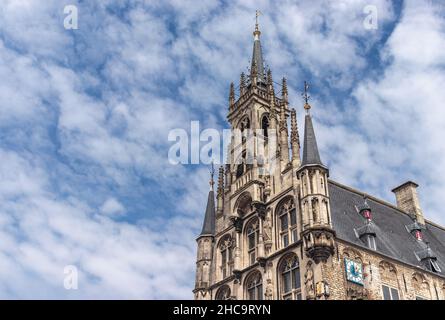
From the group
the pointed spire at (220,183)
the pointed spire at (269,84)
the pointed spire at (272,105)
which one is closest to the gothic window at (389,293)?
the pointed spire at (272,105)

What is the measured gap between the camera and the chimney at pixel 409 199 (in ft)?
149

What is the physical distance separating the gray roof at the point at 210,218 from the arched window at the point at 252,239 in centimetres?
468

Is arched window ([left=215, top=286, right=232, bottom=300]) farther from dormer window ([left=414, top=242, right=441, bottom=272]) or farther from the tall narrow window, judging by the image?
dormer window ([left=414, top=242, right=441, bottom=272])

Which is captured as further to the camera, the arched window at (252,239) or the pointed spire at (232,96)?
the pointed spire at (232,96)

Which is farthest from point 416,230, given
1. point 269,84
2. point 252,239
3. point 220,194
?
point 269,84

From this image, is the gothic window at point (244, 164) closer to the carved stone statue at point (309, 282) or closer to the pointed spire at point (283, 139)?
the pointed spire at point (283, 139)

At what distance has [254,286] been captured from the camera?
120 ft

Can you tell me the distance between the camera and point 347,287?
3108 centimetres

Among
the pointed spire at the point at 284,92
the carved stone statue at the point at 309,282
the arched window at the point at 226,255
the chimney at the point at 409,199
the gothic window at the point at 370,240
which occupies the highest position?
the pointed spire at the point at 284,92

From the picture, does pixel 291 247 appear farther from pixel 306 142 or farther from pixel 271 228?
pixel 306 142

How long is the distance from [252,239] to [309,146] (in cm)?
790

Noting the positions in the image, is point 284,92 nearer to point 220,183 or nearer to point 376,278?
point 220,183
